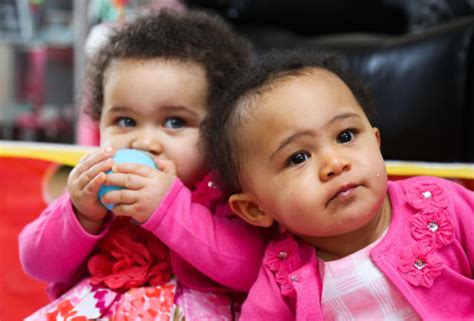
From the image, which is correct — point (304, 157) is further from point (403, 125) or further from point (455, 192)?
point (403, 125)

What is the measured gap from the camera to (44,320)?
83cm

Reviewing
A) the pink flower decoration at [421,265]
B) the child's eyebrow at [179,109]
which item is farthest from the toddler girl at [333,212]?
the child's eyebrow at [179,109]

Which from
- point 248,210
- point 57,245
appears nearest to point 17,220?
point 57,245

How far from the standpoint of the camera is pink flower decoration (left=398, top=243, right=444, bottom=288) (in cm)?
71

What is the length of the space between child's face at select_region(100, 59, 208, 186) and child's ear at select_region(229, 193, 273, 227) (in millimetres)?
102

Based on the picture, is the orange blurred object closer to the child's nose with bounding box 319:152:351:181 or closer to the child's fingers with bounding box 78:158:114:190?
the child's fingers with bounding box 78:158:114:190

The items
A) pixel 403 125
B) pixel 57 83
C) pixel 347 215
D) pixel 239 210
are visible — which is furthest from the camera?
pixel 57 83

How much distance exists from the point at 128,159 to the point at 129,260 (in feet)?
0.47

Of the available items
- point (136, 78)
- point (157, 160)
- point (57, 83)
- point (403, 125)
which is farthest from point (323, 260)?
point (57, 83)

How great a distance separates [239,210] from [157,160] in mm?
130

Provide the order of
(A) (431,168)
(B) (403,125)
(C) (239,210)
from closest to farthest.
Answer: (C) (239,210)
(A) (431,168)
(B) (403,125)

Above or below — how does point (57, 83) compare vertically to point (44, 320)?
below

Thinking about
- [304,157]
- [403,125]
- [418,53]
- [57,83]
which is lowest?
[57,83]

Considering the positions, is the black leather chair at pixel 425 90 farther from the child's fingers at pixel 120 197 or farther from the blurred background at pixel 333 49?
the child's fingers at pixel 120 197
